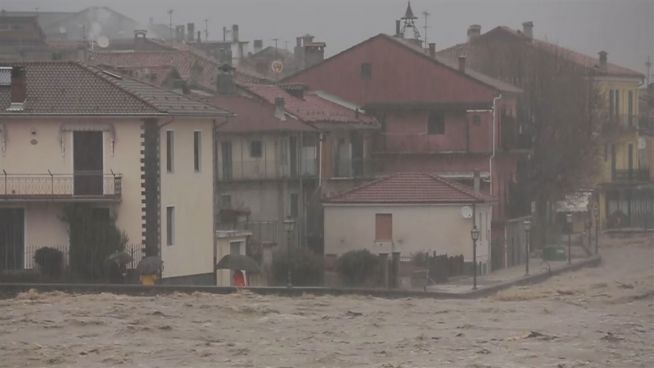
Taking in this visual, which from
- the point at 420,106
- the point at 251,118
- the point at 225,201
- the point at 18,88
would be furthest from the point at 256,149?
the point at 420,106

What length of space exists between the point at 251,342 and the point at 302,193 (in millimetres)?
17065

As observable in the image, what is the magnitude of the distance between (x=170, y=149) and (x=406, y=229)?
8143mm

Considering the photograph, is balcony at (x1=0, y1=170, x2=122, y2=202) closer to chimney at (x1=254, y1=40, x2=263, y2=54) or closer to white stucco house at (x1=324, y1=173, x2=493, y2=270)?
white stucco house at (x1=324, y1=173, x2=493, y2=270)

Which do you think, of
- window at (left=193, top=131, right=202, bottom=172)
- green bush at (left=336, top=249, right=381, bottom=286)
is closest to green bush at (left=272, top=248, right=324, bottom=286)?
green bush at (left=336, top=249, right=381, bottom=286)

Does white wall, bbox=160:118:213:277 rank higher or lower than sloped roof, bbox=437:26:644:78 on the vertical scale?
lower

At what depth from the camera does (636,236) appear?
203 ft

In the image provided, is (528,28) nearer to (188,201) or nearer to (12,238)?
(188,201)

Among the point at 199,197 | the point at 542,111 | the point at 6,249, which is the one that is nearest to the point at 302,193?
the point at 199,197

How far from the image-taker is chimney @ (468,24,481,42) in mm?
67375

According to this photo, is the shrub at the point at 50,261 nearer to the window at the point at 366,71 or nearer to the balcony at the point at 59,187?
the balcony at the point at 59,187

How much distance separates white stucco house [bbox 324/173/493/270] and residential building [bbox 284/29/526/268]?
7982 mm

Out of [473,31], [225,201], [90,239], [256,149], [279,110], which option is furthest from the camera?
[473,31]

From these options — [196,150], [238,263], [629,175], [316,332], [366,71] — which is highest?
[366,71]

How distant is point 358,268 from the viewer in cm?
4184
